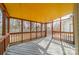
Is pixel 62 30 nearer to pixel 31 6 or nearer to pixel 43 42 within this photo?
pixel 43 42

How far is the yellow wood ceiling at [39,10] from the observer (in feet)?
10.9

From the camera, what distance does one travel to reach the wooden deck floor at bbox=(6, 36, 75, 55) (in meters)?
3.34

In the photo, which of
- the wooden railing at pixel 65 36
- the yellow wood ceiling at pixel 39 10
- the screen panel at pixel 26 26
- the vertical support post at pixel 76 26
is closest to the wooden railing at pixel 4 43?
the screen panel at pixel 26 26

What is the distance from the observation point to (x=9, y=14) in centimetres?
327

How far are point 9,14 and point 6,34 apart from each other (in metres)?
0.44

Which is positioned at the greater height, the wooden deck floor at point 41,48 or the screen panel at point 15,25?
the screen panel at point 15,25

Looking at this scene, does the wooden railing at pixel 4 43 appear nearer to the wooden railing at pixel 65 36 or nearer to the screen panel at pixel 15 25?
the screen panel at pixel 15 25

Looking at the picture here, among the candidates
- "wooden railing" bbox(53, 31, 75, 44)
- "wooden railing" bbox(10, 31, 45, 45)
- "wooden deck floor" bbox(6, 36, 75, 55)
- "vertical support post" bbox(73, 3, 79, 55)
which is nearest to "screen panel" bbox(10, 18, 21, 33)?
"wooden railing" bbox(10, 31, 45, 45)

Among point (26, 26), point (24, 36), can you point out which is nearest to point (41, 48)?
point (24, 36)

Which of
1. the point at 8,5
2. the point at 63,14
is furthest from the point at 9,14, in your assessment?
the point at 63,14

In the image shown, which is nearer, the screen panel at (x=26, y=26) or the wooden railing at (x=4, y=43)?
the wooden railing at (x=4, y=43)

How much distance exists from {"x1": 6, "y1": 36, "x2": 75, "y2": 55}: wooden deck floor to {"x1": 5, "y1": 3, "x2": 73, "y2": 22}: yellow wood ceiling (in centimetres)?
54

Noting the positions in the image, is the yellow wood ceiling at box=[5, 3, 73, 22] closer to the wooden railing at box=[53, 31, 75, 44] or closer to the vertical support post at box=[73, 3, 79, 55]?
the vertical support post at box=[73, 3, 79, 55]

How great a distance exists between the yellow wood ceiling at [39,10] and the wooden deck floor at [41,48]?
1.77ft
